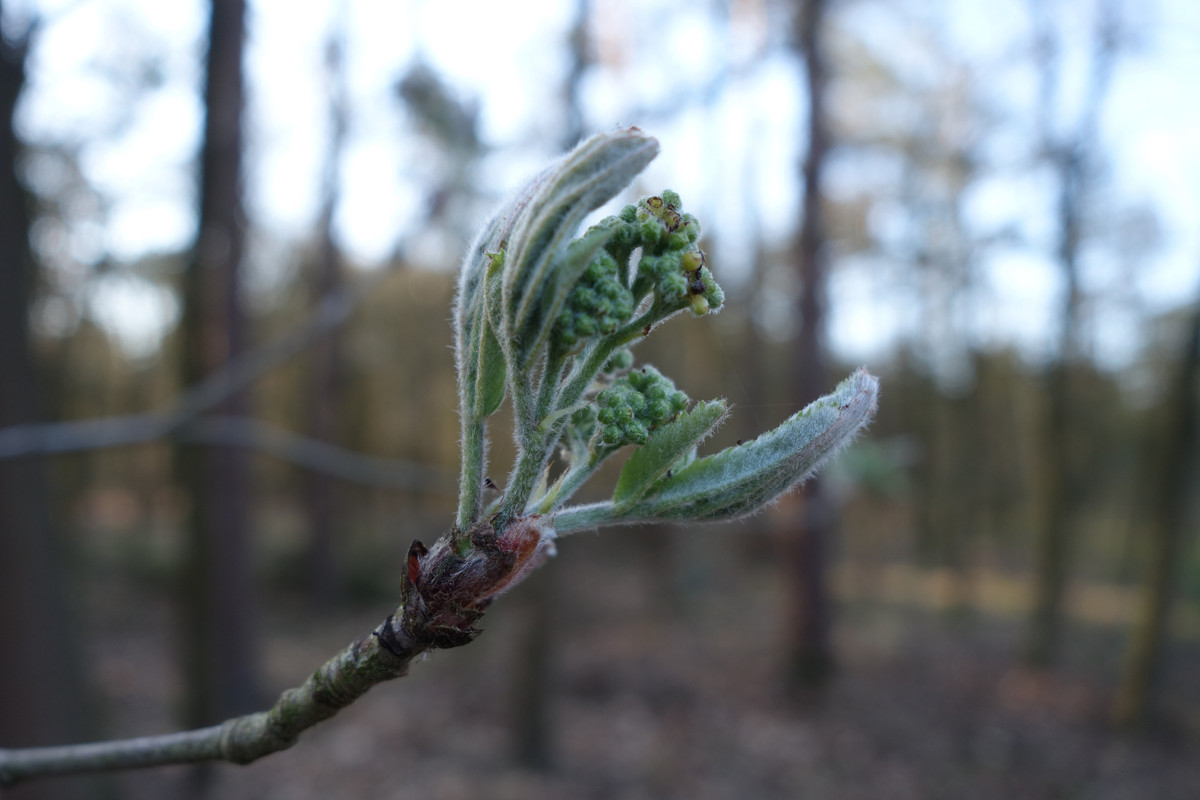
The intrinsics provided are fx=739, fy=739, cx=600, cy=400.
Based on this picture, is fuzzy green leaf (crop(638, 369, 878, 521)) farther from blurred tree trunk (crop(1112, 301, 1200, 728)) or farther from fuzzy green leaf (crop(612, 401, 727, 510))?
blurred tree trunk (crop(1112, 301, 1200, 728))

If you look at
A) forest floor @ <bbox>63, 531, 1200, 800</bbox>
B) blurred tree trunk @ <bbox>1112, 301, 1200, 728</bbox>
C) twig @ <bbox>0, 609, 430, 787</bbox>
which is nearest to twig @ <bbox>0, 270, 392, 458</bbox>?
twig @ <bbox>0, 609, 430, 787</bbox>

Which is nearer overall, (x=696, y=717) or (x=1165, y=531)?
(x=1165, y=531)

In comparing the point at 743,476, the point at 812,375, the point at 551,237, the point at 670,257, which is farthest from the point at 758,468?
the point at 812,375

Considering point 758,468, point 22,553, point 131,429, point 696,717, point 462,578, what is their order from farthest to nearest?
1. point 696,717
2. point 131,429
3. point 22,553
4. point 758,468
5. point 462,578

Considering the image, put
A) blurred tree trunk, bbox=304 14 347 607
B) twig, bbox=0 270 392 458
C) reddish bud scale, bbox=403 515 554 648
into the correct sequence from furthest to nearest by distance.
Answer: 1. blurred tree trunk, bbox=304 14 347 607
2. twig, bbox=0 270 392 458
3. reddish bud scale, bbox=403 515 554 648

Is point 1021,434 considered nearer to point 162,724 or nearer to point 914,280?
point 914,280

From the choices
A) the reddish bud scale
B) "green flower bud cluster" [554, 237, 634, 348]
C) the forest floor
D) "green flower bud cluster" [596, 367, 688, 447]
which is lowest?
the forest floor

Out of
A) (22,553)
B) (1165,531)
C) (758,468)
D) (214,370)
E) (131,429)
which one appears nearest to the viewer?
(758,468)

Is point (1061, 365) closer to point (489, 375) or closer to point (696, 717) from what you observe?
point (696, 717)
